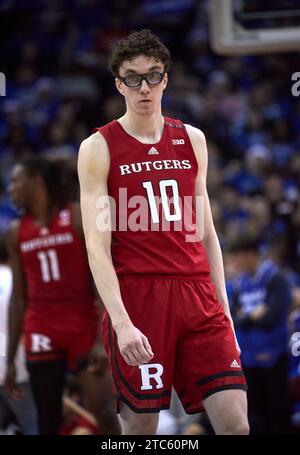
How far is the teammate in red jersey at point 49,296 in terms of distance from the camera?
7.32 m

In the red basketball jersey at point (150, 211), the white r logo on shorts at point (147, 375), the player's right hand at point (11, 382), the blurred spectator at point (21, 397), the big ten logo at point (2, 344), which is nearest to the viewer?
the white r logo on shorts at point (147, 375)

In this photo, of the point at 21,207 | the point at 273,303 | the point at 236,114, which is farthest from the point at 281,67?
the point at 21,207

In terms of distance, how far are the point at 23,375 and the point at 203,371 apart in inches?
127

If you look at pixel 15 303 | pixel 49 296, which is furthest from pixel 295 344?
pixel 15 303

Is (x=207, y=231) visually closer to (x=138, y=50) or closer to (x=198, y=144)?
(x=198, y=144)

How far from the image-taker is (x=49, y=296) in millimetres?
7426

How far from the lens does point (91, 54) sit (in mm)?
17562

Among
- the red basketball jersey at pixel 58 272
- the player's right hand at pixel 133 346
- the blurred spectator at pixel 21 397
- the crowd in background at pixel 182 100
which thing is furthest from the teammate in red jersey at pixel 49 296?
the crowd in background at pixel 182 100

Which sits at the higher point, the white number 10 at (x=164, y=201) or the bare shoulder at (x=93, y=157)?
the bare shoulder at (x=93, y=157)

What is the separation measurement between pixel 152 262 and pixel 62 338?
7.41 feet

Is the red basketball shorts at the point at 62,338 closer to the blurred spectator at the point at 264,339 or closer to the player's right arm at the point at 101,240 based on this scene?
the player's right arm at the point at 101,240

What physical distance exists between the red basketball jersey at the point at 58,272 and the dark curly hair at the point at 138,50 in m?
2.25

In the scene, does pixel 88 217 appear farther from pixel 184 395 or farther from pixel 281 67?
pixel 281 67

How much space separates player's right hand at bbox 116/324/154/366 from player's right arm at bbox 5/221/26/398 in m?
2.70
